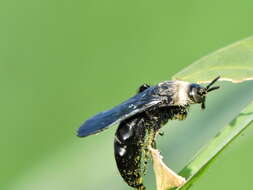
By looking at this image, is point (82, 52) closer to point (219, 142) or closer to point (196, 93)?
point (196, 93)

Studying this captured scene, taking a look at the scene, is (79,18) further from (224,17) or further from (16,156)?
(16,156)

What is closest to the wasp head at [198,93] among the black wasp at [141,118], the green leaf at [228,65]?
the black wasp at [141,118]

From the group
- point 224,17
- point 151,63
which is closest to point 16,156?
point 151,63

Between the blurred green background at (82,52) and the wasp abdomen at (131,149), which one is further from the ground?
the wasp abdomen at (131,149)

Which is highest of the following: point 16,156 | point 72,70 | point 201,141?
point 201,141

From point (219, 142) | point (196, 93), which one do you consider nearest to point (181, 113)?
point (196, 93)

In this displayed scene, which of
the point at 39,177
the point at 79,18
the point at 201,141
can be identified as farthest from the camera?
the point at 79,18

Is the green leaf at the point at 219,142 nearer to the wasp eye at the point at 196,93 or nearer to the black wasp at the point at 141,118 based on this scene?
the black wasp at the point at 141,118
